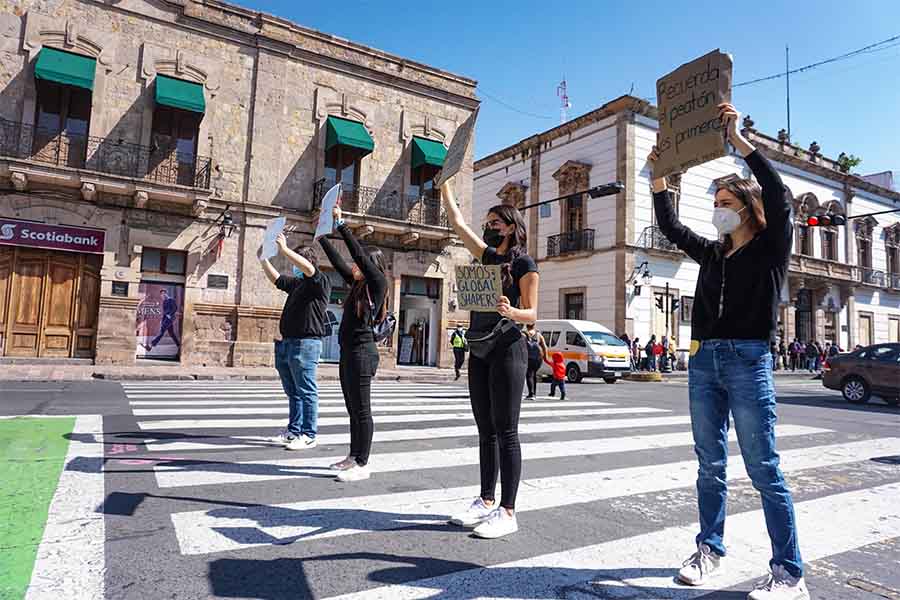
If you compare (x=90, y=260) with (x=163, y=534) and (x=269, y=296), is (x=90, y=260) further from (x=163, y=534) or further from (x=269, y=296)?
(x=163, y=534)

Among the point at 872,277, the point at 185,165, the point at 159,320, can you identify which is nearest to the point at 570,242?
the point at 185,165

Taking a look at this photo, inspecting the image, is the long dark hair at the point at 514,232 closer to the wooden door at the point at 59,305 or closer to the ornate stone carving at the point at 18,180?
the ornate stone carving at the point at 18,180

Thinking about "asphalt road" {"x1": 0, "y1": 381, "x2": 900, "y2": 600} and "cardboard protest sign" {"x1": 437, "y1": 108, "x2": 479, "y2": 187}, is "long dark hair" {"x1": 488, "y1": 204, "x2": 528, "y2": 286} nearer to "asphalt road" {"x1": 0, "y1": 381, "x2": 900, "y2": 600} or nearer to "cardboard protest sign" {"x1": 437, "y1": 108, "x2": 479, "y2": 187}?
"cardboard protest sign" {"x1": 437, "y1": 108, "x2": 479, "y2": 187}

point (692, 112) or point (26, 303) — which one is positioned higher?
point (692, 112)

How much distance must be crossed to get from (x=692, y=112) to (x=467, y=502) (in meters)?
2.79

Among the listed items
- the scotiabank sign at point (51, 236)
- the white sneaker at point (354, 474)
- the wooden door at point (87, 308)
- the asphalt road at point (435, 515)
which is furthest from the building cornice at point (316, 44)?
the white sneaker at point (354, 474)

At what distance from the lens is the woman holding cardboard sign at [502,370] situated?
10.3ft

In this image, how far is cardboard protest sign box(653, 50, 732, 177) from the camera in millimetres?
2967

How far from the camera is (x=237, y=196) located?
17984 millimetres

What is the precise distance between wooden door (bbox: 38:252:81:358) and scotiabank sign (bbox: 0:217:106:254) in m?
0.37

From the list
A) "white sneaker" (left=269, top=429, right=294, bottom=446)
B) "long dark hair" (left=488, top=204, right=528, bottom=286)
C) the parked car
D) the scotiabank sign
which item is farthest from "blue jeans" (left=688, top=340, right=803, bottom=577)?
the scotiabank sign

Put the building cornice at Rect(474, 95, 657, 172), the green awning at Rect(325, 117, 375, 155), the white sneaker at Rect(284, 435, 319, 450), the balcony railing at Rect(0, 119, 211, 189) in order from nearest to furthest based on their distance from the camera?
the white sneaker at Rect(284, 435, 319, 450), the balcony railing at Rect(0, 119, 211, 189), the green awning at Rect(325, 117, 375, 155), the building cornice at Rect(474, 95, 657, 172)

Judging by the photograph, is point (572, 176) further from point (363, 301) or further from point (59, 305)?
point (363, 301)

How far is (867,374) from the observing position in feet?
44.8
